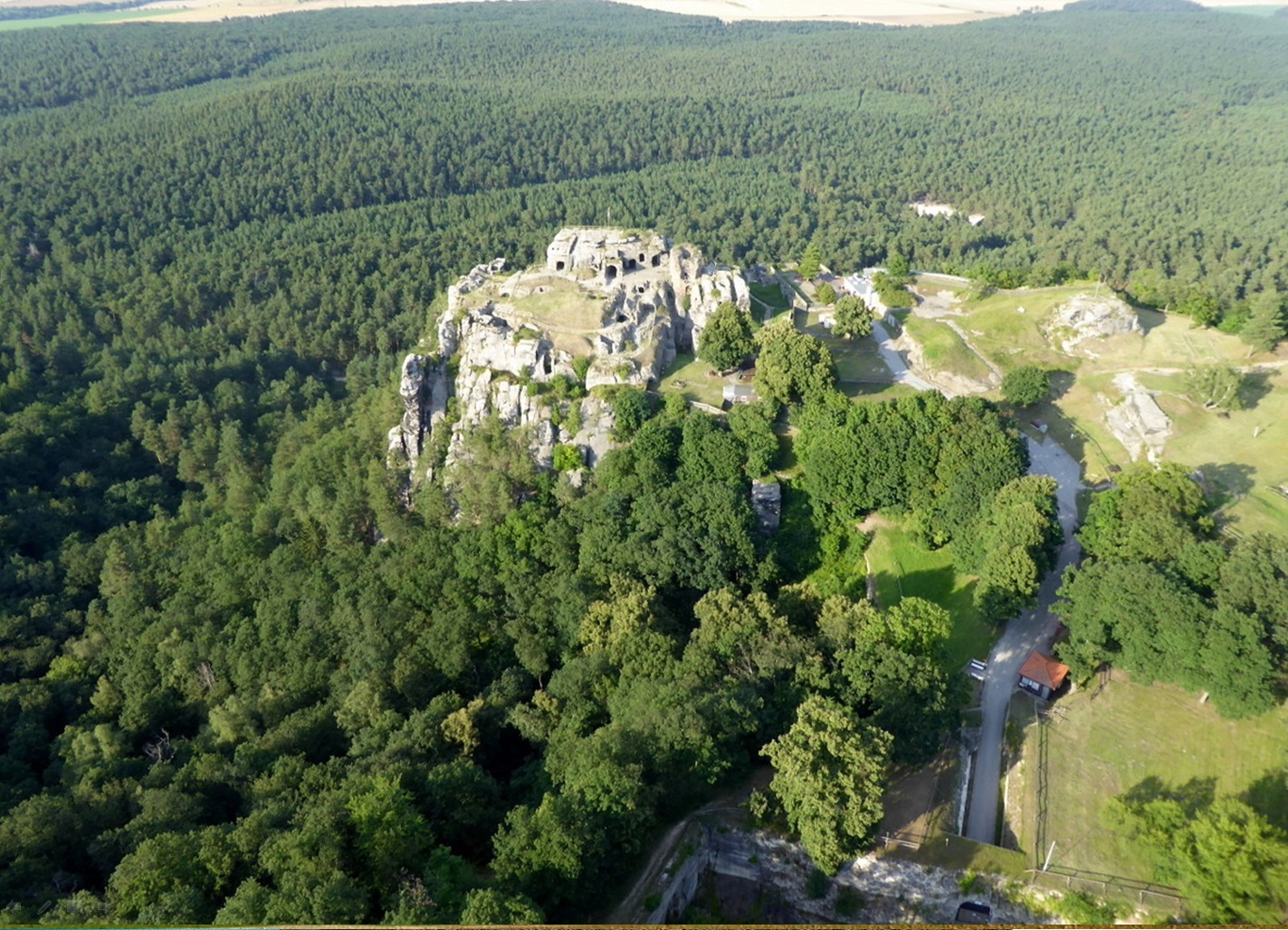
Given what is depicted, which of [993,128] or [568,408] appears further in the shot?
[993,128]

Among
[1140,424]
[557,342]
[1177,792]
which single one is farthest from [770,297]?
[1177,792]

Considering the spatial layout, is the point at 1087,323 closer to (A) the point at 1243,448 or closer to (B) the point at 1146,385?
(B) the point at 1146,385

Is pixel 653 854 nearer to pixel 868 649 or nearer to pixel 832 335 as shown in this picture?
pixel 868 649

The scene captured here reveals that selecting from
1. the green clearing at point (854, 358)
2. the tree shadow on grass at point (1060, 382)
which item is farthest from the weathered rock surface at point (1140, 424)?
the green clearing at point (854, 358)

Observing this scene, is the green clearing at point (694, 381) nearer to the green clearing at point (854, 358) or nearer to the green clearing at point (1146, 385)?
the green clearing at point (854, 358)

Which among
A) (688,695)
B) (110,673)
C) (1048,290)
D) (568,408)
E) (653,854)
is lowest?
(110,673)

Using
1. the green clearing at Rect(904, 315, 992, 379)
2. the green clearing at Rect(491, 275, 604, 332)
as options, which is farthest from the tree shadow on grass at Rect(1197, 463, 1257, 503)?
the green clearing at Rect(491, 275, 604, 332)

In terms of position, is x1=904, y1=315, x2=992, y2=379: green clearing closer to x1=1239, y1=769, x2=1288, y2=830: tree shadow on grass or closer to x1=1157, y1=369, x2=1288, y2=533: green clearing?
x1=1157, y1=369, x2=1288, y2=533: green clearing

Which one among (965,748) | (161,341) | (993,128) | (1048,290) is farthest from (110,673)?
(993,128)
